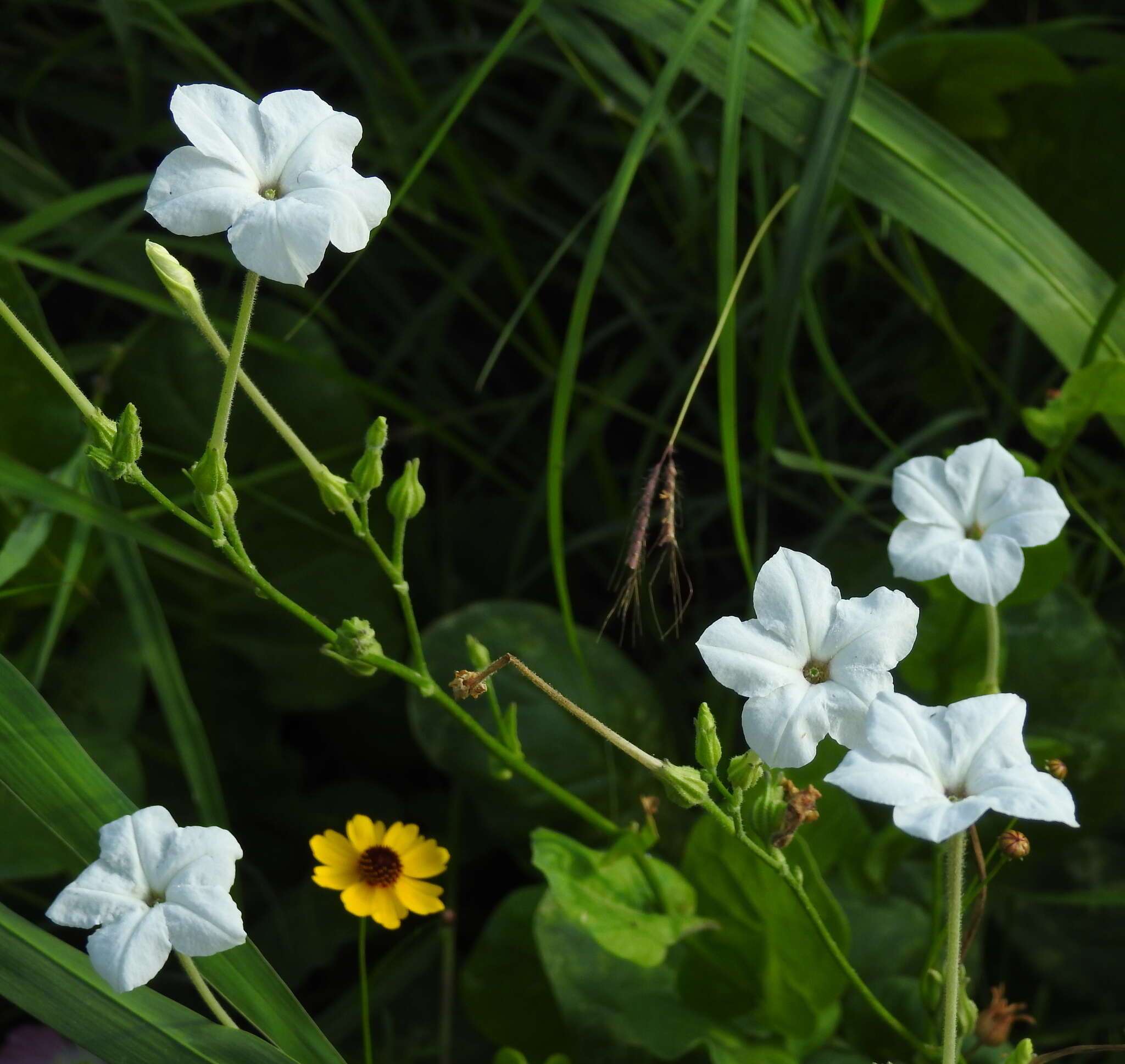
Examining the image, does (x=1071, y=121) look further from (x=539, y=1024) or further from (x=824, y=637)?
(x=539, y=1024)

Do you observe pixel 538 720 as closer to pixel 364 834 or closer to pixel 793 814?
pixel 364 834

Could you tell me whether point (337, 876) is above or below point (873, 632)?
below

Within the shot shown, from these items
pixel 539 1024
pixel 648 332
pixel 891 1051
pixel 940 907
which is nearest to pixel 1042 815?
pixel 940 907

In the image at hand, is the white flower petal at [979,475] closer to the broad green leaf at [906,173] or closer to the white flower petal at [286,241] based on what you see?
the broad green leaf at [906,173]

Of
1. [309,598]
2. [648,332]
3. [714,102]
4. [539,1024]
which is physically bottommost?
[539,1024]

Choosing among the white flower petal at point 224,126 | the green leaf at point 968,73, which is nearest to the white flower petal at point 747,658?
the white flower petal at point 224,126

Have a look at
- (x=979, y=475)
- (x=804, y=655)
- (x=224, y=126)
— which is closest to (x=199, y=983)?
(x=804, y=655)

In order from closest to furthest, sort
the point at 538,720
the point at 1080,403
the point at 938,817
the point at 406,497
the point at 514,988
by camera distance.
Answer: the point at 938,817
the point at 406,497
the point at 1080,403
the point at 514,988
the point at 538,720
